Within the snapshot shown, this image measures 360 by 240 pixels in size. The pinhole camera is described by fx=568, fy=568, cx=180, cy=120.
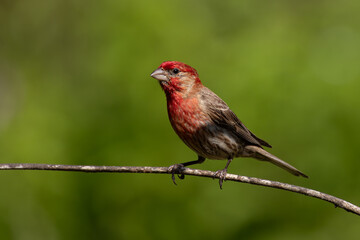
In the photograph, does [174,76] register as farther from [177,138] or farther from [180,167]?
[177,138]

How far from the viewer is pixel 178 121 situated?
4.52m

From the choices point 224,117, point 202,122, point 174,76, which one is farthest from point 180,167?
point 174,76

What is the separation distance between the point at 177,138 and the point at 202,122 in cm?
78

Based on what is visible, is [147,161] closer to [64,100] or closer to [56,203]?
[56,203]

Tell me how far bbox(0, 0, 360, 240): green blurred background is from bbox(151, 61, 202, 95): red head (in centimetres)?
86

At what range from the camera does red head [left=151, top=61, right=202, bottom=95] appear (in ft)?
15.0

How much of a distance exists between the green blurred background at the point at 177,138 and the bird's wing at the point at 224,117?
0.45 m

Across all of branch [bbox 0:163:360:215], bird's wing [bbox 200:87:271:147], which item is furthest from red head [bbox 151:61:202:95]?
branch [bbox 0:163:360:215]

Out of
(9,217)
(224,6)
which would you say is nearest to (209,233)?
(9,217)

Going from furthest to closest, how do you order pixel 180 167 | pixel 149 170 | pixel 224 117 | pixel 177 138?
pixel 177 138 < pixel 224 117 < pixel 180 167 < pixel 149 170

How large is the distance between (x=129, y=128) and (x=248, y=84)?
1222mm

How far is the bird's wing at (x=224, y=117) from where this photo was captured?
4.74m

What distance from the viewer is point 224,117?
486 centimetres

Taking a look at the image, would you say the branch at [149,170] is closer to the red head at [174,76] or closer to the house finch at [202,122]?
the house finch at [202,122]
